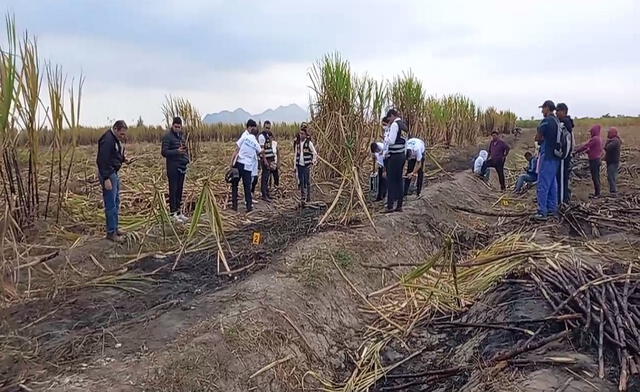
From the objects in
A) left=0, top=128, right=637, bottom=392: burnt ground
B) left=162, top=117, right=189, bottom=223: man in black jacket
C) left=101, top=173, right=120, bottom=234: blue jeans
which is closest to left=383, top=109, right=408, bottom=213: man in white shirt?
left=0, top=128, right=637, bottom=392: burnt ground

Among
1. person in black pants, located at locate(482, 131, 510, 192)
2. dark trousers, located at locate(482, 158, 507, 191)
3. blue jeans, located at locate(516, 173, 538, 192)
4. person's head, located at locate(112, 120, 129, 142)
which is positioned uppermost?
person's head, located at locate(112, 120, 129, 142)

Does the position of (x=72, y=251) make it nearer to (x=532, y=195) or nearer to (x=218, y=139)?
(x=532, y=195)

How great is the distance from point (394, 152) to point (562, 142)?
8.73 ft

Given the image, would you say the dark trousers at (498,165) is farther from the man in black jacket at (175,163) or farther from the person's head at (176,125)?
the person's head at (176,125)

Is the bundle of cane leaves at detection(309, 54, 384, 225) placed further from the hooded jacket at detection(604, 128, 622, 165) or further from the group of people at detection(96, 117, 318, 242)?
the hooded jacket at detection(604, 128, 622, 165)

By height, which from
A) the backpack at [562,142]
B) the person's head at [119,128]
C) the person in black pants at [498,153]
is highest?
the person's head at [119,128]

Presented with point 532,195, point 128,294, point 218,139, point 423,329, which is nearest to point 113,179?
point 128,294

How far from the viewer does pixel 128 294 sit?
626cm

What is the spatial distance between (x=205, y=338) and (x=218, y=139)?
25.8 meters

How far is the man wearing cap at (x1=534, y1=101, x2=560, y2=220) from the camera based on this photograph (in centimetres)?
939

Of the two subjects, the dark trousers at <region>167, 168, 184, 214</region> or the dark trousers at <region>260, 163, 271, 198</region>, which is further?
the dark trousers at <region>260, 163, 271, 198</region>

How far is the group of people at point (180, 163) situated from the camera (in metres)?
8.10

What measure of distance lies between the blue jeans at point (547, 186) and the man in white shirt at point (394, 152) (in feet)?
7.09

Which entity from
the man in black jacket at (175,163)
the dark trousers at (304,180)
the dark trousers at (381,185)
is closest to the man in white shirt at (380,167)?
the dark trousers at (381,185)
